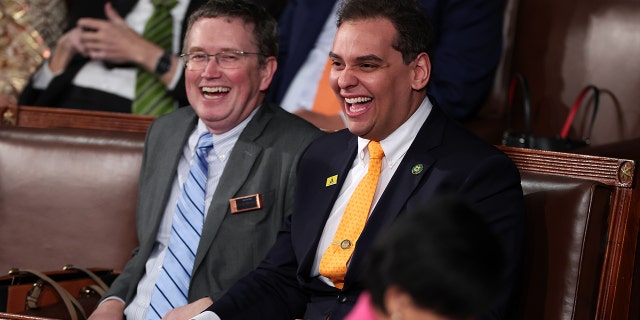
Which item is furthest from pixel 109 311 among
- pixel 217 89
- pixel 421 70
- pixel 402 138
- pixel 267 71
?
pixel 421 70

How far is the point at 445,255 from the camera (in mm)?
834

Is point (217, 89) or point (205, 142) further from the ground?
point (217, 89)

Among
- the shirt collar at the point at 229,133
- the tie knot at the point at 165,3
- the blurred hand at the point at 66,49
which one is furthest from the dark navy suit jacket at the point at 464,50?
the blurred hand at the point at 66,49

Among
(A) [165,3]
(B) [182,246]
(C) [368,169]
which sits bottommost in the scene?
(B) [182,246]

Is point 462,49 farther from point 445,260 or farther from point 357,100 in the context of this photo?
A: point 445,260

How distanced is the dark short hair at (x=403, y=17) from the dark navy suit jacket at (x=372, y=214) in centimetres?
14

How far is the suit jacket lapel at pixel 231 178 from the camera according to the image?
7.43 feet

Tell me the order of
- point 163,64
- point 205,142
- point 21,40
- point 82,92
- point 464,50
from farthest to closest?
point 21,40 → point 82,92 → point 163,64 → point 464,50 → point 205,142

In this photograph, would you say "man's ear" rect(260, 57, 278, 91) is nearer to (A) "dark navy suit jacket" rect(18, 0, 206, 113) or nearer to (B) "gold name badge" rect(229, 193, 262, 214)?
(B) "gold name badge" rect(229, 193, 262, 214)

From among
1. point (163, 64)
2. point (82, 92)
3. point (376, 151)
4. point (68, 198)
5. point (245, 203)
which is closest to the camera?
point (376, 151)

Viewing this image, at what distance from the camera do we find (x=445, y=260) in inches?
32.8

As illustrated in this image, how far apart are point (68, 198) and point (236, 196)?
0.60m

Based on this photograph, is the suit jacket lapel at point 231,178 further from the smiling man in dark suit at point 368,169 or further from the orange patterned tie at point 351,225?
the orange patterned tie at point 351,225

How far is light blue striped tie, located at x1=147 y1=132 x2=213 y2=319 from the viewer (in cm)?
227
